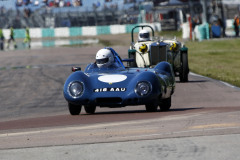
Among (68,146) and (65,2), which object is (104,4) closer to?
(65,2)

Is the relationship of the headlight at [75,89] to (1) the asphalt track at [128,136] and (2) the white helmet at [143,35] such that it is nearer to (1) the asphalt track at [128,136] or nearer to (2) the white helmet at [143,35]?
(1) the asphalt track at [128,136]

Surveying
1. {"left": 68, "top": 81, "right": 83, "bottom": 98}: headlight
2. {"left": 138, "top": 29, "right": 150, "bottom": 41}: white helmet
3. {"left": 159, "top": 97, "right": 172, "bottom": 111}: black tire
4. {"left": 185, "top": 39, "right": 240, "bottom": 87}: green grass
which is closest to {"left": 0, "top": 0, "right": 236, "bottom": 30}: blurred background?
{"left": 185, "top": 39, "right": 240, "bottom": 87}: green grass

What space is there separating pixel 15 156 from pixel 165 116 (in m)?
3.10

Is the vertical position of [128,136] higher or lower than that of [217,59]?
higher

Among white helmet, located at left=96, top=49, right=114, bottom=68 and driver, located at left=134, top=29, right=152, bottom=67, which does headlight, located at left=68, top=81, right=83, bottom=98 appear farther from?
driver, located at left=134, top=29, right=152, bottom=67

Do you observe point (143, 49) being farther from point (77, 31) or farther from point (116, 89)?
point (77, 31)

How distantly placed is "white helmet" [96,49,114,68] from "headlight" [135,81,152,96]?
1451 mm

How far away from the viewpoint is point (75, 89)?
8.90m

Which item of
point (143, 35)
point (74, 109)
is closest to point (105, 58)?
point (74, 109)

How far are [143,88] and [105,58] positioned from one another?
5.01 ft

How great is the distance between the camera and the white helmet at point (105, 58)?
10062 mm

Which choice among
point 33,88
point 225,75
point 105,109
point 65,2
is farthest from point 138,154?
point 65,2

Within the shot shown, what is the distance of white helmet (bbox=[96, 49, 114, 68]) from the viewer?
10.1 m

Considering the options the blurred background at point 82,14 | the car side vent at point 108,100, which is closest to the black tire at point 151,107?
the car side vent at point 108,100
